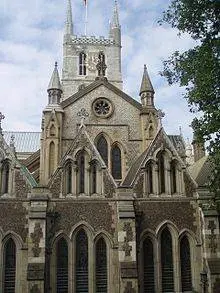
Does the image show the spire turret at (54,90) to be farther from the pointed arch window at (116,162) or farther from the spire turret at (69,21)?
the spire turret at (69,21)

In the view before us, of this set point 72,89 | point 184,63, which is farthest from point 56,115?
point 72,89

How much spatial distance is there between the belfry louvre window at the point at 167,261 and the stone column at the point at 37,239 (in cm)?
586

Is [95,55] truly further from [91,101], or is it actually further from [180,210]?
[180,210]

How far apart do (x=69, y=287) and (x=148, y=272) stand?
3.88 metres

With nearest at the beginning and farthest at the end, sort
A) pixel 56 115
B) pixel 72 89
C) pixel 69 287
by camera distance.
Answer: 1. pixel 69 287
2. pixel 56 115
3. pixel 72 89

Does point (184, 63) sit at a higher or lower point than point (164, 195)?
higher

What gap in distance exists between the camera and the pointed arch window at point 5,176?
2133cm

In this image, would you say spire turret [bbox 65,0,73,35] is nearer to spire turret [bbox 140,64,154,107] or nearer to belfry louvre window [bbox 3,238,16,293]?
spire turret [bbox 140,64,154,107]

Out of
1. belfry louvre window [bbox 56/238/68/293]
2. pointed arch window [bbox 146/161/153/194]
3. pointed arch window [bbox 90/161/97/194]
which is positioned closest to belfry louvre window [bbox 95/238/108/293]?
belfry louvre window [bbox 56/238/68/293]

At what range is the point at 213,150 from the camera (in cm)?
1549

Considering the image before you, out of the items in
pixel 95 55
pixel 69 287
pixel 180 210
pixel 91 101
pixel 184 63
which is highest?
pixel 95 55

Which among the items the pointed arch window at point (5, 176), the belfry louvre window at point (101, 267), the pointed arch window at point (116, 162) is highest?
the pointed arch window at point (116, 162)

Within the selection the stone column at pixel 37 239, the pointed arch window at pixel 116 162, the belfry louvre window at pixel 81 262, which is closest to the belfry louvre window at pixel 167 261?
the belfry louvre window at pixel 81 262

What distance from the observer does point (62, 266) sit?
20.3 metres
